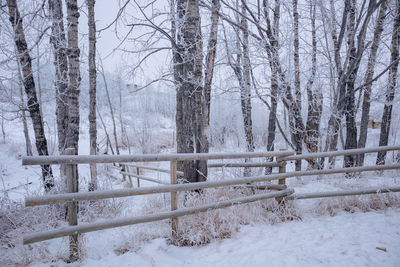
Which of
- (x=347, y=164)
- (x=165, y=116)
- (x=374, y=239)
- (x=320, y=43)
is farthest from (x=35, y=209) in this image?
(x=165, y=116)

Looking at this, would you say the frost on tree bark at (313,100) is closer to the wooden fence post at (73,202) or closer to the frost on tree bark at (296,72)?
the frost on tree bark at (296,72)

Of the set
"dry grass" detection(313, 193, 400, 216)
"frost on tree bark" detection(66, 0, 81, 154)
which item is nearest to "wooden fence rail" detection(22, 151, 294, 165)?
"dry grass" detection(313, 193, 400, 216)

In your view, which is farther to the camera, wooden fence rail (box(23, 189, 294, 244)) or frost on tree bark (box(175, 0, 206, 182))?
frost on tree bark (box(175, 0, 206, 182))

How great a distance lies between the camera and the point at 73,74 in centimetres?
482

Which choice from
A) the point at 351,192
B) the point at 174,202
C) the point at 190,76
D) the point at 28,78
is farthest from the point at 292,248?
the point at 28,78

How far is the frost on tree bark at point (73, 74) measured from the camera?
4.67 metres

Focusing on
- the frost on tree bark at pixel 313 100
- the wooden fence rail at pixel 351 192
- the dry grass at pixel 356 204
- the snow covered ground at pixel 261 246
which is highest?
the frost on tree bark at pixel 313 100

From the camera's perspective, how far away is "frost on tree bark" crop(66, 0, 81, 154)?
15.3 feet

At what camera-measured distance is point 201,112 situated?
5.45 m

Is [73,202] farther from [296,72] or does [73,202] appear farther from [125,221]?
[296,72]

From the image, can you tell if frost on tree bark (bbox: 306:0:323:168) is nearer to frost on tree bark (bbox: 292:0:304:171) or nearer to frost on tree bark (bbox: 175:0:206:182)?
frost on tree bark (bbox: 292:0:304:171)

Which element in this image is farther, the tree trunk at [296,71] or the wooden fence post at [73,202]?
the tree trunk at [296,71]

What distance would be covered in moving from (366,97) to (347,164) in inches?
98.1

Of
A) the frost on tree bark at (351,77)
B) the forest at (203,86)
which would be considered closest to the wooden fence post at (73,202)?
the forest at (203,86)
